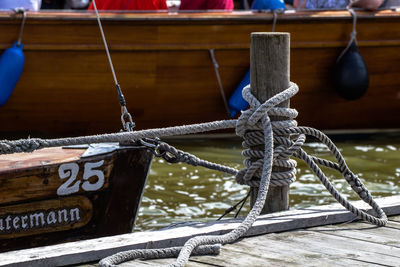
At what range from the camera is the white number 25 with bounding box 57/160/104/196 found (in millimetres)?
3631

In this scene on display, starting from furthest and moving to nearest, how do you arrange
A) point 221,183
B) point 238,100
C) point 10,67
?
point 238,100, point 10,67, point 221,183

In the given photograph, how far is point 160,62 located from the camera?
273 inches

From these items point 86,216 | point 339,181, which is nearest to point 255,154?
point 86,216

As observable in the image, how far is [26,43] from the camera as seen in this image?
6.61 metres

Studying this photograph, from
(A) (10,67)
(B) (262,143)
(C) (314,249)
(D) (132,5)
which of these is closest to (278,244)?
(C) (314,249)

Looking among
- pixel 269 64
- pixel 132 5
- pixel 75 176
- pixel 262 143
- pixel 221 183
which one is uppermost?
pixel 132 5

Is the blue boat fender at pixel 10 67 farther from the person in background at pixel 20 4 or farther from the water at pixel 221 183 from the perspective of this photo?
the water at pixel 221 183

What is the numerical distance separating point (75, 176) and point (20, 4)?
3.36 meters

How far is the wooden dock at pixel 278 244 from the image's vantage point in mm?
2818

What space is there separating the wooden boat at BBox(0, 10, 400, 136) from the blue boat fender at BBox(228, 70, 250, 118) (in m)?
0.09

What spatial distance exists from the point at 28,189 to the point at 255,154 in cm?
105

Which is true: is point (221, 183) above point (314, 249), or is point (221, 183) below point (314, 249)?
below

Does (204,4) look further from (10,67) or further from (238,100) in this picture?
(10,67)

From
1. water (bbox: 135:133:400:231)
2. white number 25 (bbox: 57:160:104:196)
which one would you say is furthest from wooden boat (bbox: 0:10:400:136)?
white number 25 (bbox: 57:160:104:196)
